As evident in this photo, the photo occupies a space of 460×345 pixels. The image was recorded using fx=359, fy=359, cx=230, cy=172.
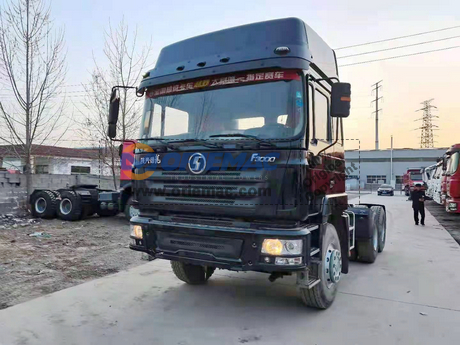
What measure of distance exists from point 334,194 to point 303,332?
1675 mm

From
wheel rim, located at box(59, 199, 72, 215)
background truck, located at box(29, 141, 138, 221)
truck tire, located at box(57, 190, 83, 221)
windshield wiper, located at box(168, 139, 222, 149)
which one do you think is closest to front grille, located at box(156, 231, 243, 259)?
windshield wiper, located at box(168, 139, 222, 149)

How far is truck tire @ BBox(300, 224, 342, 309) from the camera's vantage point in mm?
3998

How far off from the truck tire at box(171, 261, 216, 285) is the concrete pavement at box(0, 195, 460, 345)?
12cm

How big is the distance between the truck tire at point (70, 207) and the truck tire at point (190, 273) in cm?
768

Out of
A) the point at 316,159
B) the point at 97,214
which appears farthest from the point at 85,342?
the point at 97,214

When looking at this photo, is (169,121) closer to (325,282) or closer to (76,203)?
(325,282)

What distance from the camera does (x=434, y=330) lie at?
3.74 meters

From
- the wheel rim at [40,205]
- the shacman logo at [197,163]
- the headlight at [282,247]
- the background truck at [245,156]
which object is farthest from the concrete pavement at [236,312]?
the wheel rim at [40,205]

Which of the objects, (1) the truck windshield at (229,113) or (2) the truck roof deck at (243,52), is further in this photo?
(2) the truck roof deck at (243,52)

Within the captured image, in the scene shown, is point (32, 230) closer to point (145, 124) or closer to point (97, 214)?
point (97, 214)

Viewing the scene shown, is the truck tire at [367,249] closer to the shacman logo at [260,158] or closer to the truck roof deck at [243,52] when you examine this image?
the truck roof deck at [243,52]

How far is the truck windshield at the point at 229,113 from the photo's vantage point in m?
3.58

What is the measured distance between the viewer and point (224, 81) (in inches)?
154

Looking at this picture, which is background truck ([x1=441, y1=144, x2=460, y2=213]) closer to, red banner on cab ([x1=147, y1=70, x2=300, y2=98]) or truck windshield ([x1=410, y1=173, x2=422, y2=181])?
red banner on cab ([x1=147, y1=70, x2=300, y2=98])
